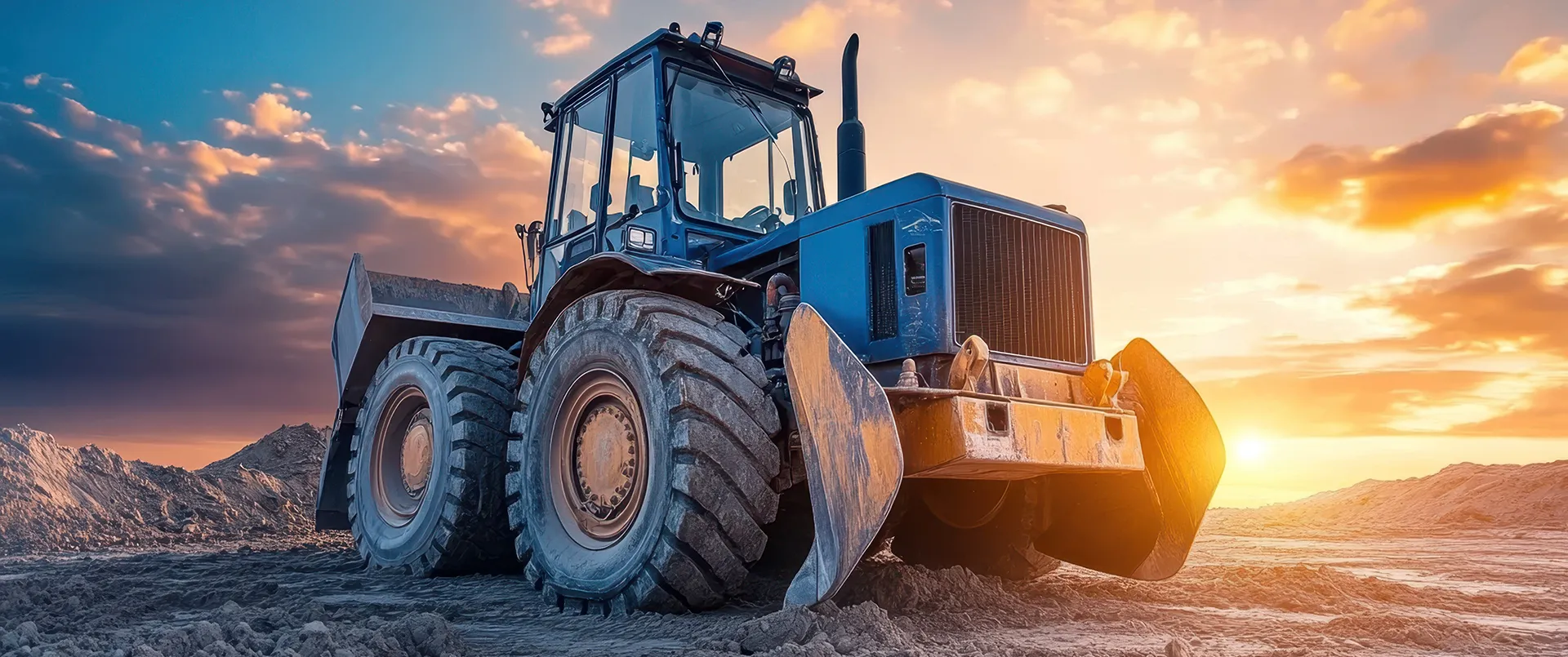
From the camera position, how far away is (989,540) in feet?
18.1

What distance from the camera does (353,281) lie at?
7.85 metres

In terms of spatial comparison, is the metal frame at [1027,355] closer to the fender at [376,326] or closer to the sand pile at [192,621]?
the sand pile at [192,621]

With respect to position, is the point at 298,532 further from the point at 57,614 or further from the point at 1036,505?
the point at 1036,505

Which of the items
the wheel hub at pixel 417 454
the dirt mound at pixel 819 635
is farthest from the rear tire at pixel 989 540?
the wheel hub at pixel 417 454

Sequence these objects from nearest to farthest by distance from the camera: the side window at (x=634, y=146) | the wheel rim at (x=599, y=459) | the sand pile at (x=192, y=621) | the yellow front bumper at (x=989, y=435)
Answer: the sand pile at (x=192, y=621) < the yellow front bumper at (x=989, y=435) < the wheel rim at (x=599, y=459) < the side window at (x=634, y=146)

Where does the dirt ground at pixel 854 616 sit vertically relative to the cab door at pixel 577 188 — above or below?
below

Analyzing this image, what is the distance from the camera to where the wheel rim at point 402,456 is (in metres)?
6.75

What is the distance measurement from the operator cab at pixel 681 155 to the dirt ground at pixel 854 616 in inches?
81.0

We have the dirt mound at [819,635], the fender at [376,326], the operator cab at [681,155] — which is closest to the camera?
the dirt mound at [819,635]

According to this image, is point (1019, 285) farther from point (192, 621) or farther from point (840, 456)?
point (192, 621)

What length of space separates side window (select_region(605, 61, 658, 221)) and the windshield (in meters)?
0.17

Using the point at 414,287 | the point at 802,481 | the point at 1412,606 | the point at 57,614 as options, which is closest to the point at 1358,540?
the point at 1412,606

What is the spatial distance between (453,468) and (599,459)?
1.55 meters

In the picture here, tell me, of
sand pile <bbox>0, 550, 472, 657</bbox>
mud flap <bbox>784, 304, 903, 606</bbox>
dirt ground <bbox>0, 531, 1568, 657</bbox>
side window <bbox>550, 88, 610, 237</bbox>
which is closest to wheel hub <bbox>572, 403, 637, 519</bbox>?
dirt ground <bbox>0, 531, 1568, 657</bbox>
